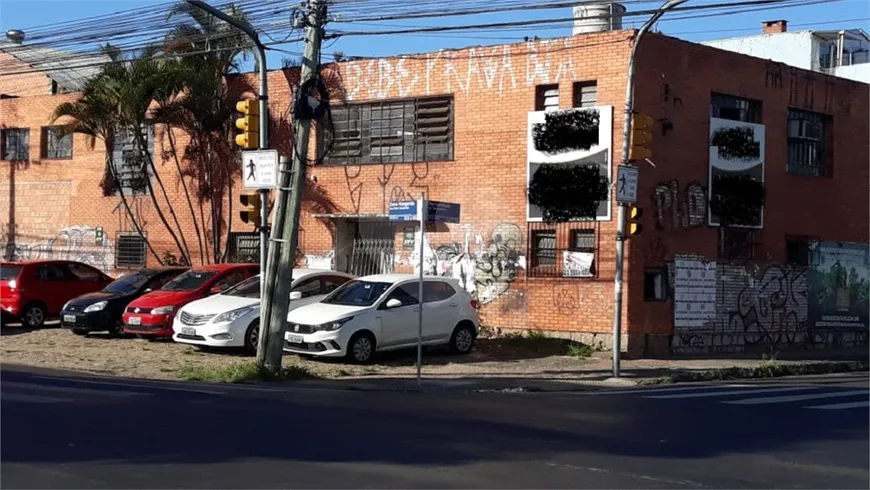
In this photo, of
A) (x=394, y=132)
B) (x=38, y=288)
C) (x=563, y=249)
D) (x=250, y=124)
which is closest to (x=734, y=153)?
(x=563, y=249)

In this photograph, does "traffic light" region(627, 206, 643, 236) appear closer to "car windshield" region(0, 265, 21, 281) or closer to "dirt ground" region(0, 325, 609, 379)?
"dirt ground" region(0, 325, 609, 379)

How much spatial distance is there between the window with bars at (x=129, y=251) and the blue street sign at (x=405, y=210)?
15072mm

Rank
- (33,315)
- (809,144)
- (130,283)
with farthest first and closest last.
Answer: (809,144), (33,315), (130,283)

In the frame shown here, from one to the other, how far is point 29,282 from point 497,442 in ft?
56.9

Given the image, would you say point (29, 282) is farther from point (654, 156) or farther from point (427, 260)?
point (654, 156)

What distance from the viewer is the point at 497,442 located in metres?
11.1

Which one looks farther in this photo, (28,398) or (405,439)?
(28,398)

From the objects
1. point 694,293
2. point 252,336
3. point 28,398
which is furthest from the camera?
point 694,293

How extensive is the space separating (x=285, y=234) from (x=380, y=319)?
9.62ft

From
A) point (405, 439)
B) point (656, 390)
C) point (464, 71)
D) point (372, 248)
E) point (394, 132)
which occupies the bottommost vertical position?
point (656, 390)

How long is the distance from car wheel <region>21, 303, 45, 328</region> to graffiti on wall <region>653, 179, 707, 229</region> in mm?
14144

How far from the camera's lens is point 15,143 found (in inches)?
1359

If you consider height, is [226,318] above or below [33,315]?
above

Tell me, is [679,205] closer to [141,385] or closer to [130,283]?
[130,283]
